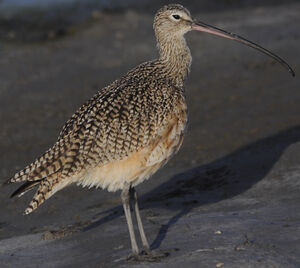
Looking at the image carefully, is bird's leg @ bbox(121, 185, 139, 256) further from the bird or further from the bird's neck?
the bird's neck

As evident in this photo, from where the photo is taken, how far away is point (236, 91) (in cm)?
1214

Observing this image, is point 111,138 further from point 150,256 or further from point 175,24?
point 175,24

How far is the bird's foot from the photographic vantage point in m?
6.00

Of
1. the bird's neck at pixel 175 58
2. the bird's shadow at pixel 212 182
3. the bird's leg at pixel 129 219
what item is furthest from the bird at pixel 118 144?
the bird's shadow at pixel 212 182

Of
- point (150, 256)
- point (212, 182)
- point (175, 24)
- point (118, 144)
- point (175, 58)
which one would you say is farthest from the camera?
point (212, 182)

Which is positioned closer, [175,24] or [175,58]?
[175,58]

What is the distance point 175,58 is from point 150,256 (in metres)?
2.10

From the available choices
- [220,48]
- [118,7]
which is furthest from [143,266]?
[118,7]

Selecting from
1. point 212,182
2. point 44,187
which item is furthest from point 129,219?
point 212,182

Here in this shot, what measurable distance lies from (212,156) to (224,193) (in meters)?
1.67

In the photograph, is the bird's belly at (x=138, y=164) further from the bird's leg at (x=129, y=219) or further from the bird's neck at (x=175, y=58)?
the bird's neck at (x=175, y=58)

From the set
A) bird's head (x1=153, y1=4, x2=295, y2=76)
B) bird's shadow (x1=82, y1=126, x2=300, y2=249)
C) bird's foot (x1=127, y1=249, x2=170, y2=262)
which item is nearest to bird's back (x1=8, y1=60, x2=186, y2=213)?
bird's foot (x1=127, y1=249, x2=170, y2=262)

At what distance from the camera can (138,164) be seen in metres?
6.31

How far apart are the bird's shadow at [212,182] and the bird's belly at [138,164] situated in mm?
842
